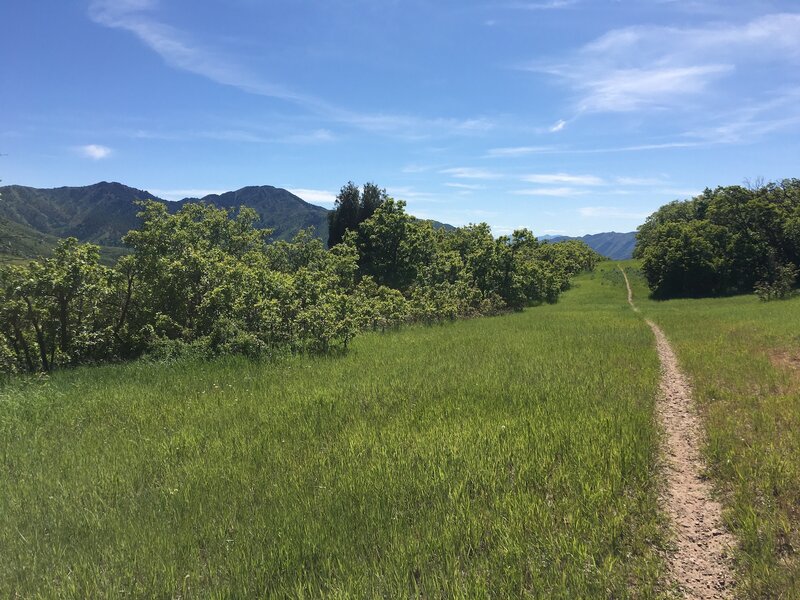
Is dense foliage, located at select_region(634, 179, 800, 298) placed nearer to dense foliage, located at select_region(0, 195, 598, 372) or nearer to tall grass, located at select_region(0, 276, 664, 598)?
dense foliage, located at select_region(0, 195, 598, 372)

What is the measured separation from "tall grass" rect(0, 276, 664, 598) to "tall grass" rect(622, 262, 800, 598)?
0.83 meters

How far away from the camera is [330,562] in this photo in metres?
4.04

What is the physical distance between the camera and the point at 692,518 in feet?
16.1

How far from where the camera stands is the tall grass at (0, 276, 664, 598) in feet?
12.8

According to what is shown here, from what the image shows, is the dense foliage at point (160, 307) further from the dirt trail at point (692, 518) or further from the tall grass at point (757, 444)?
the tall grass at point (757, 444)

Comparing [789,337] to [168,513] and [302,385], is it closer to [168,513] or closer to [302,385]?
[302,385]

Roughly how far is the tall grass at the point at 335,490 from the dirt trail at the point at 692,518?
0.80ft

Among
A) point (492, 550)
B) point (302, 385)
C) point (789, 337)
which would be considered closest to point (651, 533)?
point (492, 550)

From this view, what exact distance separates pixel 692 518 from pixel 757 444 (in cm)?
262

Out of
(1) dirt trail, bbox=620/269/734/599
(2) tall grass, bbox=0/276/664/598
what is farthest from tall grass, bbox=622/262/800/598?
(2) tall grass, bbox=0/276/664/598

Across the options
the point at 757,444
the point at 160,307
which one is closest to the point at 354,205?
the point at 160,307

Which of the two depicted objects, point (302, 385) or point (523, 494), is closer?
point (523, 494)

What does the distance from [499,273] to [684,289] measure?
27.1 meters

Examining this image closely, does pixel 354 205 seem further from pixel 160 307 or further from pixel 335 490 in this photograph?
pixel 335 490
